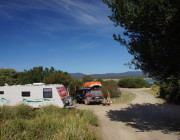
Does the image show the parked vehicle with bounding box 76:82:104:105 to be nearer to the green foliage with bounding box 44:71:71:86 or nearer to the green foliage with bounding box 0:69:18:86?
the green foliage with bounding box 44:71:71:86

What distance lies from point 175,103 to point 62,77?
13.8m

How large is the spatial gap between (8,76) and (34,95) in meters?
18.2

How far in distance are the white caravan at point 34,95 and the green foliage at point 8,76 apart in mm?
15136

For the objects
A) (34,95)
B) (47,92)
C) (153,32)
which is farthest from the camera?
(34,95)

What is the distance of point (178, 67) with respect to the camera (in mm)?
9438

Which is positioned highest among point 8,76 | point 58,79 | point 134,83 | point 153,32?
point 153,32

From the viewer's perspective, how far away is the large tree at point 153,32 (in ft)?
26.7

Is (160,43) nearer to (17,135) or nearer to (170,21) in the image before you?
(170,21)

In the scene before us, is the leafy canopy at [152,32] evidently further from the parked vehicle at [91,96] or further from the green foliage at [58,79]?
the green foliage at [58,79]

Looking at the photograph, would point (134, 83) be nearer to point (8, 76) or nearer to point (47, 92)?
point (8, 76)

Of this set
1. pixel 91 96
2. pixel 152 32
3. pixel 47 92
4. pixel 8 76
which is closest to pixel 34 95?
pixel 47 92

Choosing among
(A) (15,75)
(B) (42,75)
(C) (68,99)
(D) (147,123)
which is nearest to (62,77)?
(B) (42,75)

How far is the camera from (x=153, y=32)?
9.27m

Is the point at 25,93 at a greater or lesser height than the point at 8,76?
lesser
